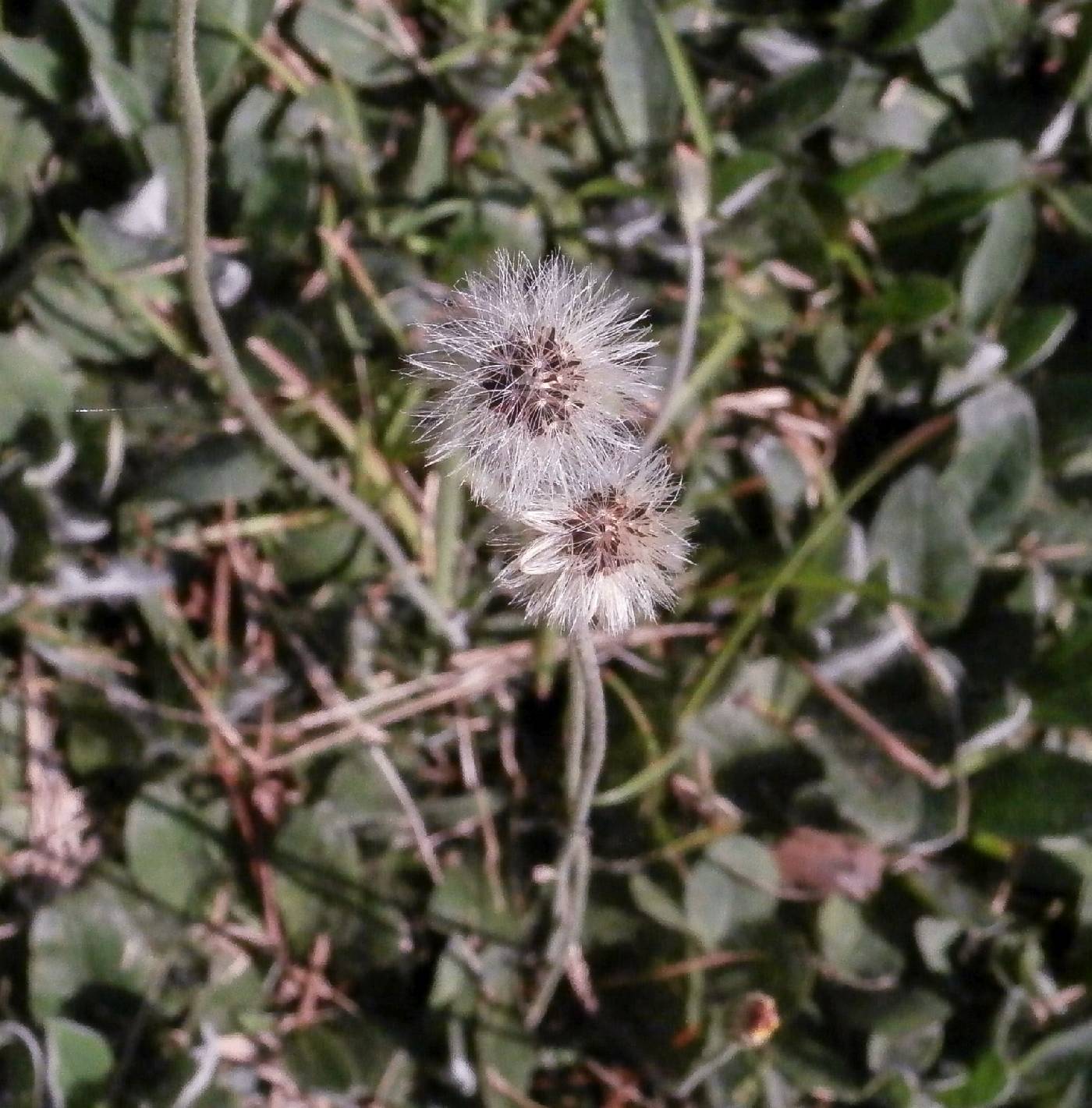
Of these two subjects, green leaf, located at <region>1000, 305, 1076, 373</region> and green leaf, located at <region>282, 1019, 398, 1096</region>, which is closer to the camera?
green leaf, located at <region>282, 1019, 398, 1096</region>

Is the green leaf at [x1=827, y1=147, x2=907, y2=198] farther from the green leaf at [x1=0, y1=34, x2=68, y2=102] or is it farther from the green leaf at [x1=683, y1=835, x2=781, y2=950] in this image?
the green leaf at [x1=0, y1=34, x2=68, y2=102]

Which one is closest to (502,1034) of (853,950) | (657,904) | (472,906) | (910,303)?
(472,906)

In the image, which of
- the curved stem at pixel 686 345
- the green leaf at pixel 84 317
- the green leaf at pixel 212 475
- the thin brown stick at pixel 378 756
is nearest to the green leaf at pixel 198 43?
the green leaf at pixel 84 317

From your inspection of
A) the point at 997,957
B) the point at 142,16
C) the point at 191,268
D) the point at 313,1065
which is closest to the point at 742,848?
the point at 997,957

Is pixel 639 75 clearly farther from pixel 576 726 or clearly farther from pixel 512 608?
pixel 576 726

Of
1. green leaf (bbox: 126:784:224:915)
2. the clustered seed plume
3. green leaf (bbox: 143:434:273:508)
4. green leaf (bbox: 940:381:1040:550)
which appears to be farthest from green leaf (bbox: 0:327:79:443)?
green leaf (bbox: 940:381:1040:550)

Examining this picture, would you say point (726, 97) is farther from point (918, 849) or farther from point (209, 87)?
point (918, 849)

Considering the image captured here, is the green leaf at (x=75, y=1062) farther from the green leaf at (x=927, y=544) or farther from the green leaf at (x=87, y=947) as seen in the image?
the green leaf at (x=927, y=544)
